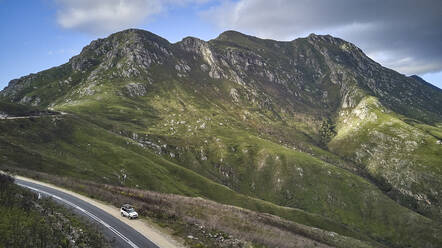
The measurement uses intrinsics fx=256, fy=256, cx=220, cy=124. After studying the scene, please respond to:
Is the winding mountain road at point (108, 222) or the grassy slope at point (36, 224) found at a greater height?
the grassy slope at point (36, 224)

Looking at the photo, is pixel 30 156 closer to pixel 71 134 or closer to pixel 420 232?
pixel 71 134

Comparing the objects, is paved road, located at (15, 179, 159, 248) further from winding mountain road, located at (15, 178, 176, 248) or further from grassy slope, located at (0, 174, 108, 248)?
grassy slope, located at (0, 174, 108, 248)

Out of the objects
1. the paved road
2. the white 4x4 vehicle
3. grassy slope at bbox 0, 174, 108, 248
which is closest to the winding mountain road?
the paved road

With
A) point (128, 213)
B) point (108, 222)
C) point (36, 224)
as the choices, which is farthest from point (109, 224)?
point (36, 224)

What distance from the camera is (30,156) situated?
78.2 meters

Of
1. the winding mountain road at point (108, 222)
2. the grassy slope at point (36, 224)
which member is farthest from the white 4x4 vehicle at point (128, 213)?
the grassy slope at point (36, 224)

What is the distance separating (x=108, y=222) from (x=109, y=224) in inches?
32.0

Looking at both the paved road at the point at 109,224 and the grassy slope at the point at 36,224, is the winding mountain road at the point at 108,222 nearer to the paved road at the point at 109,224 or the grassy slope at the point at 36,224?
the paved road at the point at 109,224

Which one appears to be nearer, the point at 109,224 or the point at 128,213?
the point at 109,224

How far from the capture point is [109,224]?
1341 inches

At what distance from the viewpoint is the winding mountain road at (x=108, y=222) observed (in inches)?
1181

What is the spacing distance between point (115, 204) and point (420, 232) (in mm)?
203811

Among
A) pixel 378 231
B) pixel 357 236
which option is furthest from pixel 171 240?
pixel 378 231

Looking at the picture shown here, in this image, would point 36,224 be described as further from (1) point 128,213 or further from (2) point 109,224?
(1) point 128,213
